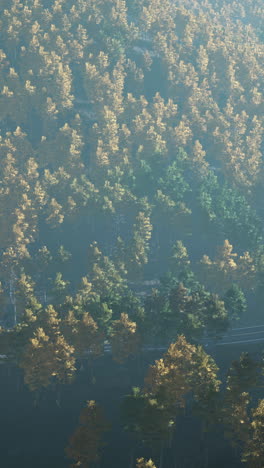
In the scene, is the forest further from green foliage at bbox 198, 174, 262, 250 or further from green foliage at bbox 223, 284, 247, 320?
green foliage at bbox 198, 174, 262, 250

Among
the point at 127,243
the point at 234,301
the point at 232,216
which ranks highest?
the point at 232,216

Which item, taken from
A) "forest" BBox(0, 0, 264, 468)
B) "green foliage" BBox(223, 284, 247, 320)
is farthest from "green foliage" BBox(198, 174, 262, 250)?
"green foliage" BBox(223, 284, 247, 320)

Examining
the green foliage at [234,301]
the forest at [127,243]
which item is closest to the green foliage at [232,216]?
the forest at [127,243]

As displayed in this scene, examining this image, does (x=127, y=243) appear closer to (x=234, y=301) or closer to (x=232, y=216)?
(x=232, y=216)

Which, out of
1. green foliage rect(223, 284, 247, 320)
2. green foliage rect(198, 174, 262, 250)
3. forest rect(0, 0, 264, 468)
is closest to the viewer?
A: forest rect(0, 0, 264, 468)

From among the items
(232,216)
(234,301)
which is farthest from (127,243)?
(234,301)

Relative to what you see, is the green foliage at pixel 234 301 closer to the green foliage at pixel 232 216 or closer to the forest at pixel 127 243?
the forest at pixel 127 243

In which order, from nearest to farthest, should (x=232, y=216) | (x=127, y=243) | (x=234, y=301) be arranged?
1. (x=234, y=301)
2. (x=232, y=216)
3. (x=127, y=243)

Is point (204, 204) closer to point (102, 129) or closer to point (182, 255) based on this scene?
point (182, 255)

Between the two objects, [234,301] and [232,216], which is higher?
[232,216]

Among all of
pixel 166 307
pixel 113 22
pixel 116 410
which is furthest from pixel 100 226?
pixel 113 22
